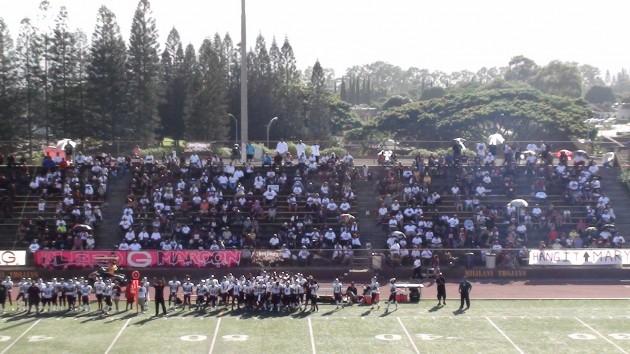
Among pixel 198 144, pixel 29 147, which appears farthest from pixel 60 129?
pixel 198 144

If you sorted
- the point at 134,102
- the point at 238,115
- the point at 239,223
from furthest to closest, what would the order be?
the point at 238,115, the point at 134,102, the point at 239,223

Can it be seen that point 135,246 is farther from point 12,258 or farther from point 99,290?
point 99,290

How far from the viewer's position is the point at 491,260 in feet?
105

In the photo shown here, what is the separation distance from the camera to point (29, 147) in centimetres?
5594

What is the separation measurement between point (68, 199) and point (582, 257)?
20063 millimetres

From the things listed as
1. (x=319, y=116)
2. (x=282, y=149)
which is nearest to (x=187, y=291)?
(x=282, y=149)

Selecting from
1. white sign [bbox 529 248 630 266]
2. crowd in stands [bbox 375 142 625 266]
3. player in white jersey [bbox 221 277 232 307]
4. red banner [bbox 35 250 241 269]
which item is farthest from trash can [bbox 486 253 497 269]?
player in white jersey [bbox 221 277 232 307]

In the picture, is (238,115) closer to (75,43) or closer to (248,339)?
(75,43)

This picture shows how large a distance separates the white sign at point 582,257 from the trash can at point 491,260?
5.12ft

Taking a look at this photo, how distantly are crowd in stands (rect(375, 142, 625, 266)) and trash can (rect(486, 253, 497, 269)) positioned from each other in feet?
0.79

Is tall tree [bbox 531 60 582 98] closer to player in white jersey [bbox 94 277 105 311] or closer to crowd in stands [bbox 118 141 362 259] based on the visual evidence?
crowd in stands [bbox 118 141 362 259]

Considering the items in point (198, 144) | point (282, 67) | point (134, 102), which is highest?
point (282, 67)

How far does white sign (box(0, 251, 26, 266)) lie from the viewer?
31469 millimetres

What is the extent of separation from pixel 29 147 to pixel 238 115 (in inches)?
942
